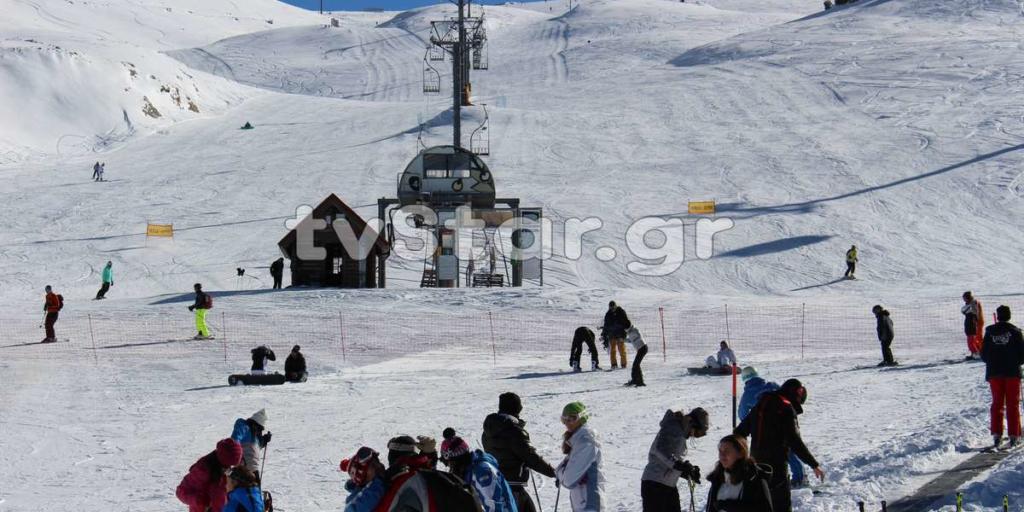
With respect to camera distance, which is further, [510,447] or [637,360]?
[637,360]

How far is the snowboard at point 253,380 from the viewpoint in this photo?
17.1 metres

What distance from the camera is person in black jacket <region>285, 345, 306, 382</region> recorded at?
1745 cm

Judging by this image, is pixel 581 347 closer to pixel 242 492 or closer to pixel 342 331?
pixel 342 331

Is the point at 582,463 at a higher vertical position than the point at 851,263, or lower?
lower

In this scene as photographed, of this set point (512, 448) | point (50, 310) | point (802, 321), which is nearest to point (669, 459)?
point (512, 448)

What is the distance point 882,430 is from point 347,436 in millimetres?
5922

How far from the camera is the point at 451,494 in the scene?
4.67 meters

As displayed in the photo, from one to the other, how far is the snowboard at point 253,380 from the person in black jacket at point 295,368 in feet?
0.87

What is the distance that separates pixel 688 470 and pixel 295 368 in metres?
11.3

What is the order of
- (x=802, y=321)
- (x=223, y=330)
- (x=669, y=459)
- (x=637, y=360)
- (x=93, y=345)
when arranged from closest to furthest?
1. (x=669, y=459)
2. (x=637, y=360)
3. (x=93, y=345)
4. (x=223, y=330)
5. (x=802, y=321)

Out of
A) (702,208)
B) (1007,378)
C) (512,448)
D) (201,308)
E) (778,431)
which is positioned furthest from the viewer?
(702,208)

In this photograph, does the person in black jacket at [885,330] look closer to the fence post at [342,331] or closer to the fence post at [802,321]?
the fence post at [802,321]

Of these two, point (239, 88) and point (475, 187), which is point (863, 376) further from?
point (239, 88)

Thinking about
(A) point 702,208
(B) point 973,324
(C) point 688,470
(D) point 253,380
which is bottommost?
(D) point 253,380
